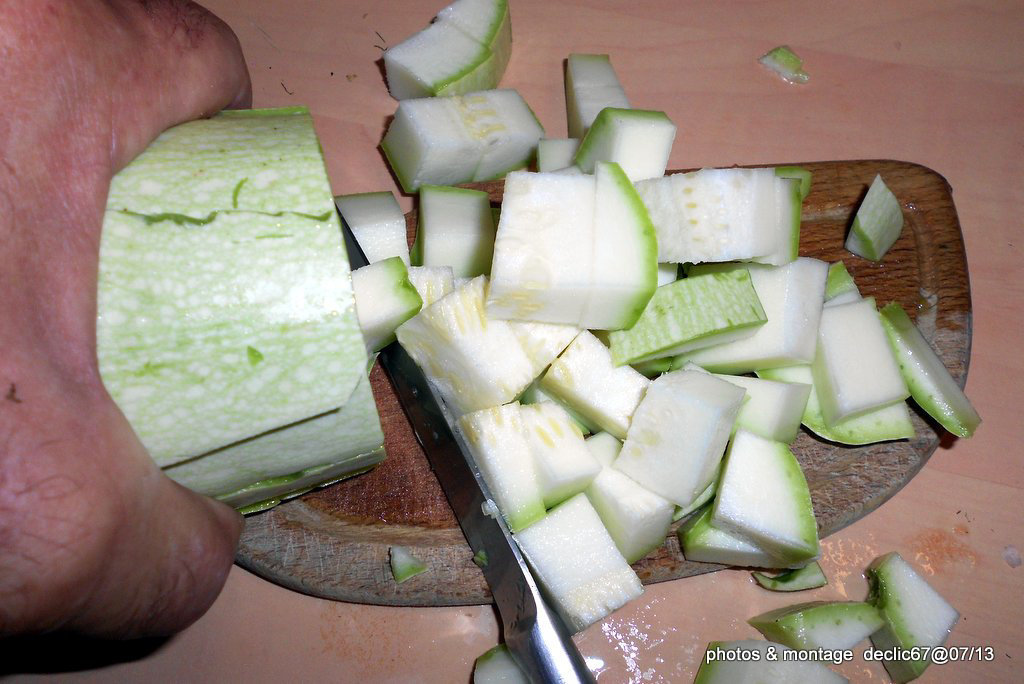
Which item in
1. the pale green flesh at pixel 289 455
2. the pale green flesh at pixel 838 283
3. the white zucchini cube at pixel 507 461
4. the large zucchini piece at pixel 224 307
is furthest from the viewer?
the pale green flesh at pixel 838 283

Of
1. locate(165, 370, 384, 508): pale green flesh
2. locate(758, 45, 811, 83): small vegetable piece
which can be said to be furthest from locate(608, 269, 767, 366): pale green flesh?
locate(758, 45, 811, 83): small vegetable piece

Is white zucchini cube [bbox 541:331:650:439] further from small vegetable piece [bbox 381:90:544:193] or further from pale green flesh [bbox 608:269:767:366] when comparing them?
small vegetable piece [bbox 381:90:544:193]

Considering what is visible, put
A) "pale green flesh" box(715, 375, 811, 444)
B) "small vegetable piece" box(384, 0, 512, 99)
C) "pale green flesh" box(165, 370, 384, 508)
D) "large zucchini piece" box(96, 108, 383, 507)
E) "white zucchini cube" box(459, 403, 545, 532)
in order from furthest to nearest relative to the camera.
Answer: "small vegetable piece" box(384, 0, 512, 99)
"pale green flesh" box(715, 375, 811, 444)
"white zucchini cube" box(459, 403, 545, 532)
"pale green flesh" box(165, 370, 384, 508)
"large zucchini piece" box(96, 108, 383, 507)

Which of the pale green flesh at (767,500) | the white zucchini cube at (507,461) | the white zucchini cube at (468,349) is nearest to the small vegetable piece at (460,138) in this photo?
the white zucchini cube at (468,349)

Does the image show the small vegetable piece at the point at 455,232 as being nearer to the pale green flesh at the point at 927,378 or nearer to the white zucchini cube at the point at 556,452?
the white zucchini cube at the point at 556,452

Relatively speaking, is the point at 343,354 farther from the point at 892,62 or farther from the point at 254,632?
the point at 892,62

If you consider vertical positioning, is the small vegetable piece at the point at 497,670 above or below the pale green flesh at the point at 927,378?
below
